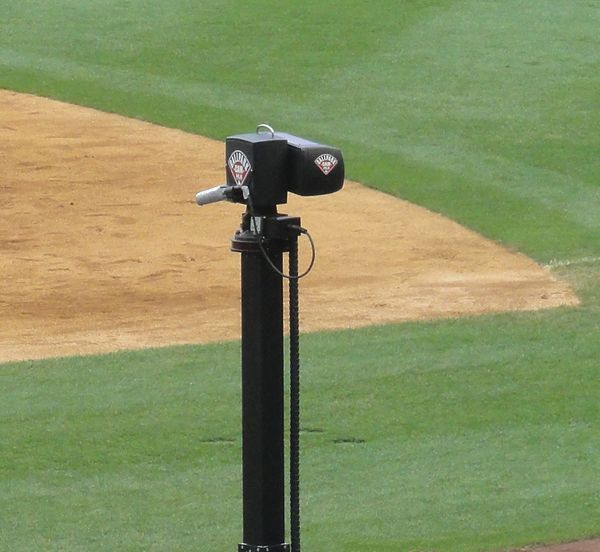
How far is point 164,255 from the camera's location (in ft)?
43.1

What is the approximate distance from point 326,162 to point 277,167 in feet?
0.50

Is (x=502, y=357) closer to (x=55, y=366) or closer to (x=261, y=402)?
(x=55, y=366)

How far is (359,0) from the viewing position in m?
21.9

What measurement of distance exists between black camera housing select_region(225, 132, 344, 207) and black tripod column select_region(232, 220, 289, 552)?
5.9 inches

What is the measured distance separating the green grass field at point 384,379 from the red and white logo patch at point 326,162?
217 cm

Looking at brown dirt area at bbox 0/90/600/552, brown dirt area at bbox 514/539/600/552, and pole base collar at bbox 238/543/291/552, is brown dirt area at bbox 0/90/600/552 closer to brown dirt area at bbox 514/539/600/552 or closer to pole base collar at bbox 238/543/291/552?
brown dirt area at bbox 514/539/600/552

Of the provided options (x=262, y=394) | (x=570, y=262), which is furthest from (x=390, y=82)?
(x=262, y=394)

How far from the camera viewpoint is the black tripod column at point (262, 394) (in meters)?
4.25

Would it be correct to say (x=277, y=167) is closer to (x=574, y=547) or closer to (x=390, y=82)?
(x=574, y=547)

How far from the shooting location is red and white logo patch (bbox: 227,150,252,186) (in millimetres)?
4223

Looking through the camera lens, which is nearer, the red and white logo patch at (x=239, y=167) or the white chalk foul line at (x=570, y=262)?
the red and white logo patch at (x=239, y=167)

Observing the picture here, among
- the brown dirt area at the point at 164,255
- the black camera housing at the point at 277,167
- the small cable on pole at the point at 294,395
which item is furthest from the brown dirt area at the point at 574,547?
the brown dirt area at the point at 164,255

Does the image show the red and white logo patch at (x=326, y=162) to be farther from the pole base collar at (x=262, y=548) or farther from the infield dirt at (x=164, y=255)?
the infield dirt at (x=164, y=255)

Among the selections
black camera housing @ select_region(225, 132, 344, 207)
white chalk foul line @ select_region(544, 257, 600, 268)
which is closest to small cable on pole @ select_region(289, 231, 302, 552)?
black camera housing @ select_region(225, 132, 344, 207)
